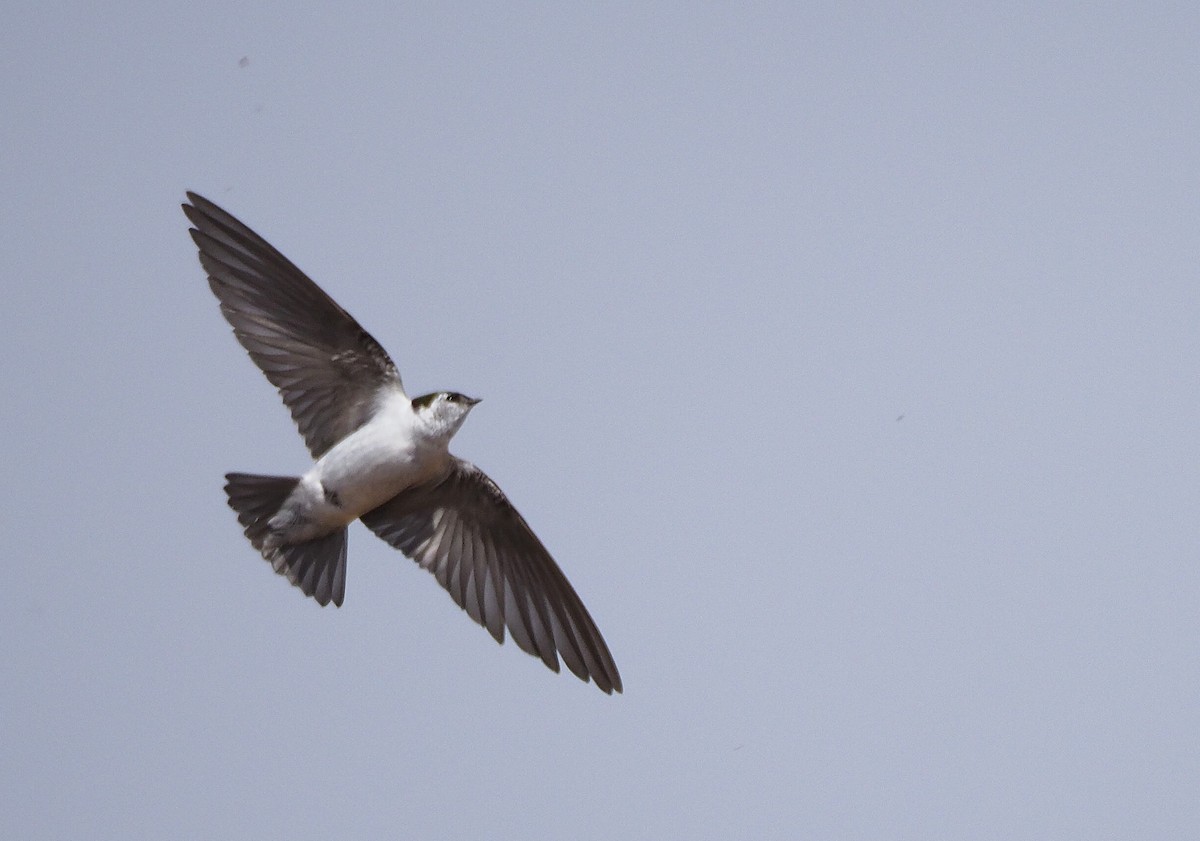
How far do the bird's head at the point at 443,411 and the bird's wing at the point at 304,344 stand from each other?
277mm

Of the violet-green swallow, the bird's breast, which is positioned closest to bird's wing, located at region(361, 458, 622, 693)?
the violet-green swallow

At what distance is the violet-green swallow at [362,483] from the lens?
6457 millimetres

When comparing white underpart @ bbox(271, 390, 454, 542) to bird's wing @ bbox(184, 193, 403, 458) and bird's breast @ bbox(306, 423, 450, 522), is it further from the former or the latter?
bird's wing @ bbox(184, 193, 403, 458)

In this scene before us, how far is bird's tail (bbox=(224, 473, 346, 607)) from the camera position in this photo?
6.45 m

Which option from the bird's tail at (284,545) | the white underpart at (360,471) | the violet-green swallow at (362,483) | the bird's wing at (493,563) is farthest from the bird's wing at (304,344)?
the bird's wing at (493,563)

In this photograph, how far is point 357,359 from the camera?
666cm

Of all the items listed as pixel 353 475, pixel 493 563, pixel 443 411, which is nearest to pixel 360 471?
pixel 353 475

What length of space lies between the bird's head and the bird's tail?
47cm

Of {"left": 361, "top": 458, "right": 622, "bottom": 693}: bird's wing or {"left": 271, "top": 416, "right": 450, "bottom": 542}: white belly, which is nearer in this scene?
{"left": 271, "top": 416, "right": 450, "bottom": 542}: white belly

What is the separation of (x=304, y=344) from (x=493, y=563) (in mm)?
1064

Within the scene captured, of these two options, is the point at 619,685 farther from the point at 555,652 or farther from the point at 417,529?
the point at 417,529

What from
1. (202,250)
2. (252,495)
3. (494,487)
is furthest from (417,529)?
(202,250)

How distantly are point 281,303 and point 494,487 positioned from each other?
1006mm

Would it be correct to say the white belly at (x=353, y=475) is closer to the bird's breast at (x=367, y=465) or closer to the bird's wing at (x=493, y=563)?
the bird's breast at (x=367, y=465)
